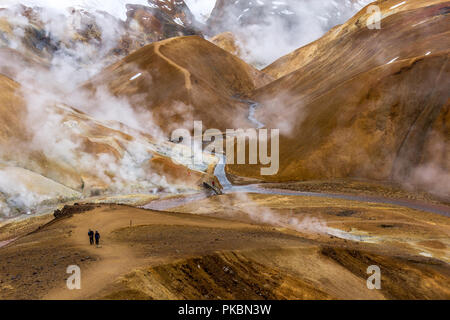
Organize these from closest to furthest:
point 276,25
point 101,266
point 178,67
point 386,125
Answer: point 101,266 < point 386,125 < point 178,67 < point 276,25

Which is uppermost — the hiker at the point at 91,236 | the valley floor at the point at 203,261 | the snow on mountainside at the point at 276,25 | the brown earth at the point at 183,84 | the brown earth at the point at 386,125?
the snow on mountainside at the point at 276,25

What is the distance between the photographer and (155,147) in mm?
42906

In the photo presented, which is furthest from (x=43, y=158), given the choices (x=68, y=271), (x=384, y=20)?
(x=384, y=20)

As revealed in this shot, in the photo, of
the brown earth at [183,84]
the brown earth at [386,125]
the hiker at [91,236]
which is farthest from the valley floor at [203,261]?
the brown earth at [183,84]

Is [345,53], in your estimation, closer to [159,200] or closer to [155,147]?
[155,147]

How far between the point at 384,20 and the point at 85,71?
7897cm

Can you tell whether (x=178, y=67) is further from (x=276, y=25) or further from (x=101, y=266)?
(x=276, y=25)

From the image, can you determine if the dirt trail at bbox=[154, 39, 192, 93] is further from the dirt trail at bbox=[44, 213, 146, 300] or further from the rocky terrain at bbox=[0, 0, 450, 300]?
the dirt trail at bbox=[44, 213, 146, 300]

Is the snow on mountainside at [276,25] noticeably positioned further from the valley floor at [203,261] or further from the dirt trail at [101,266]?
the dirt trail at [101,266]

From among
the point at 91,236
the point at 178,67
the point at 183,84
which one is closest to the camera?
the point at 91,236

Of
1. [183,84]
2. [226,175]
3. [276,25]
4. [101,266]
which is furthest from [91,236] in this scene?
[276,25]

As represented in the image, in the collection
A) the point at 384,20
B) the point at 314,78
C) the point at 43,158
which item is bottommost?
the point at 43,158

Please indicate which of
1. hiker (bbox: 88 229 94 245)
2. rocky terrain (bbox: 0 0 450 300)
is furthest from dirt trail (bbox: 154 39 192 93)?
hiker (bbox: 88 229 94 245)
